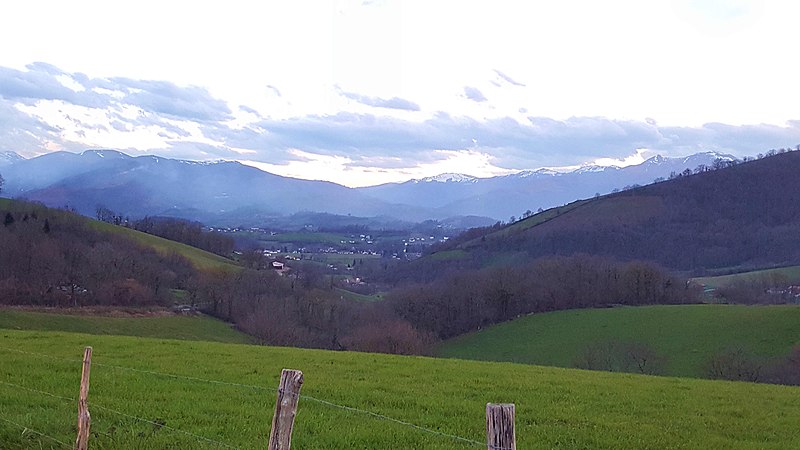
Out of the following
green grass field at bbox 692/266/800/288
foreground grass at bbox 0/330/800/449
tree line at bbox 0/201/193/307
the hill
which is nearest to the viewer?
foreground grass at bbox 0/330/800/449

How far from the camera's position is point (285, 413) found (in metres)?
5.56

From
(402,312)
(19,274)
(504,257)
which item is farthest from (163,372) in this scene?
(504,257)

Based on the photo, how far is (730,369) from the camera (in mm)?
40531

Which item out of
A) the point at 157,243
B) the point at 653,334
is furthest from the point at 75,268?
the point at 653,334

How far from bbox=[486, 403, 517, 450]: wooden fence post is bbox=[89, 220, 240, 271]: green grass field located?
333ft

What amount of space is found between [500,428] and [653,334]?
192ft

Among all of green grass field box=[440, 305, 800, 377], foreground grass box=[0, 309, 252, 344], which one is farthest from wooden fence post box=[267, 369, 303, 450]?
green grass field box=[440, 305, 800, 377]

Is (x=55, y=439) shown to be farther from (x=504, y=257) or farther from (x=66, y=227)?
(x=504, y=257)

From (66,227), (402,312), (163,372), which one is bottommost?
(402,312)

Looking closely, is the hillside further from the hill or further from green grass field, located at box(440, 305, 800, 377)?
the hill

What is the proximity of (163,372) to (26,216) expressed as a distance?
98.3 meters

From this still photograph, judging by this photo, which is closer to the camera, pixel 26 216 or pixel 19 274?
pixel 19 274

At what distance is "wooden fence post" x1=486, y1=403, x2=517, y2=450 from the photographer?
15.1ft

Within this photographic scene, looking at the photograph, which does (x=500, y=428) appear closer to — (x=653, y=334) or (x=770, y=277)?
(x=653, y=334)
